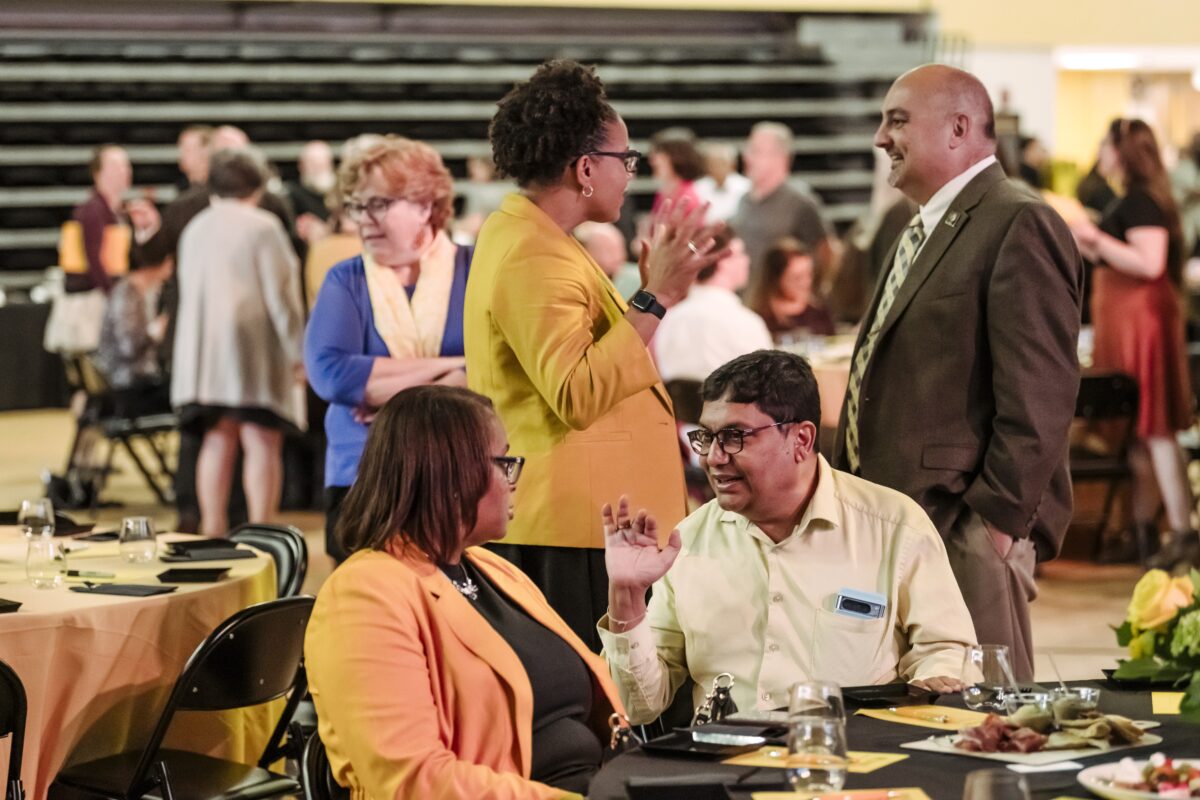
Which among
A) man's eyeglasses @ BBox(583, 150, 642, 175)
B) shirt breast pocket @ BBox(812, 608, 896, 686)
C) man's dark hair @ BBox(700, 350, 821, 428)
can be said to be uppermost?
man's eyeglasses @ BBox(583, 150, 642, 175)

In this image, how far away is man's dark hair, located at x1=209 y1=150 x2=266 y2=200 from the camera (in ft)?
22.1

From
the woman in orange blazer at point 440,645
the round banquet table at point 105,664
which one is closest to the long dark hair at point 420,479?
the woman in orange blazer at point 440,645

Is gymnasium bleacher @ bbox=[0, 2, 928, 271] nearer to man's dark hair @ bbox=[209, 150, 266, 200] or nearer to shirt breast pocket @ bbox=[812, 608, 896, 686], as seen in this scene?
man's dark hair @ bbox=[209, 150, 266, 200]

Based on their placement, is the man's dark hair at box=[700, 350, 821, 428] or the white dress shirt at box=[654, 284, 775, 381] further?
the white dress shirt at box=[654, 284, 775, 381]

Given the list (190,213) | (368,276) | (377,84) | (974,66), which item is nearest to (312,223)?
(190,213)

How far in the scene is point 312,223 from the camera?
906 cm

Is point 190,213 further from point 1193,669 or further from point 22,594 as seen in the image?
point 1193,669

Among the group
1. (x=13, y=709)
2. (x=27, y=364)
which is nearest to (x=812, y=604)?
(x=13, y=709)

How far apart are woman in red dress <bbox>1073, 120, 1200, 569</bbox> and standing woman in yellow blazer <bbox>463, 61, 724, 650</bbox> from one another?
397cm

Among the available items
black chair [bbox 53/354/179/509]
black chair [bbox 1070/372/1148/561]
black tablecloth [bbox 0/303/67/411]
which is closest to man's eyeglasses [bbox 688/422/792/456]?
black chair [bbox 1070/372/1148/561]

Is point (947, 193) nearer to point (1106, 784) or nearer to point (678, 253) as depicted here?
point (678, 253)

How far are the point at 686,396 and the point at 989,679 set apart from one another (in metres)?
4.02

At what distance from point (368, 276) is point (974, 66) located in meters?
13.7

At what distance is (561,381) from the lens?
319 cm
